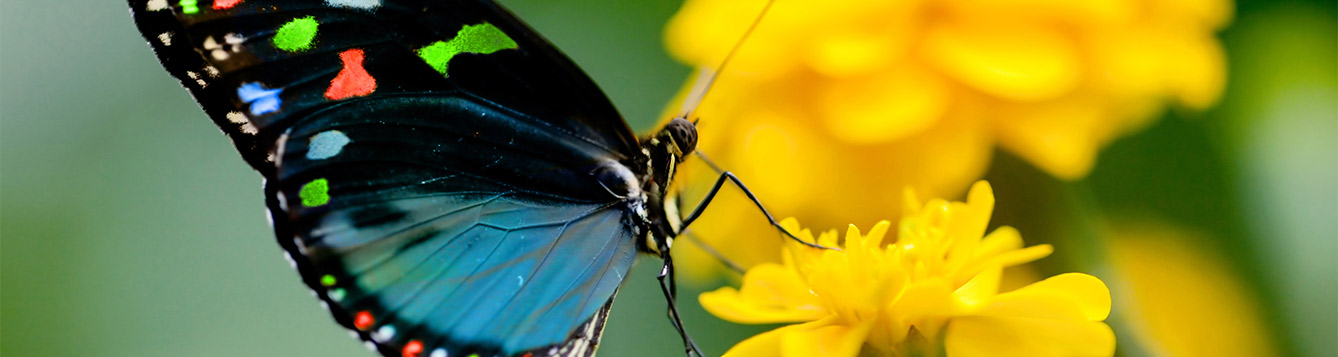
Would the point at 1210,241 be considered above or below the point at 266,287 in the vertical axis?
above

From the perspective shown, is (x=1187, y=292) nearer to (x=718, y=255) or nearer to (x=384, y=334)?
(x=718, y=255)

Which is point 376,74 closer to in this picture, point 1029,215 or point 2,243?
point 1029,215

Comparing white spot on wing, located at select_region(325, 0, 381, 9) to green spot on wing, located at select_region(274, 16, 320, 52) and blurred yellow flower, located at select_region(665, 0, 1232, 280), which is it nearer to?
green spot on wing, located at select_region(274, 16, 320, 52)

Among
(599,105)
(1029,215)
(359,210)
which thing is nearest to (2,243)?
(359,210)

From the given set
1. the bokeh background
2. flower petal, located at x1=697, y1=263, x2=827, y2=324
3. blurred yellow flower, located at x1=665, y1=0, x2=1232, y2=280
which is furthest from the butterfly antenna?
flower petal, located at x1=697, y1=263, x2=827, y2=324

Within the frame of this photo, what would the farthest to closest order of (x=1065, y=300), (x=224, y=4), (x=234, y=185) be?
(x=234, y=185) → (x=224, y=4) → (x=1065, y=300)

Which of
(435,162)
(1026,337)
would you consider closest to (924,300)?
(1026,337)

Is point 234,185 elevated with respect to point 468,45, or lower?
lower
